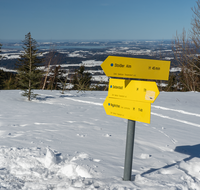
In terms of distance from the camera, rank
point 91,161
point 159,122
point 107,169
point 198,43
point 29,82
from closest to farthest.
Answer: point 107,169, point 91,161, point 159,122, point 29,82, point 198,43

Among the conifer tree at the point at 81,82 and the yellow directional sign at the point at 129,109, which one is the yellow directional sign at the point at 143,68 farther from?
the conifer tree at the point at 81,82

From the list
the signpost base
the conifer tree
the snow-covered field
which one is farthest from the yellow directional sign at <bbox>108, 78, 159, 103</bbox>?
the conifer tree

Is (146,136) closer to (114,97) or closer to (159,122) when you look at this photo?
(159,122)

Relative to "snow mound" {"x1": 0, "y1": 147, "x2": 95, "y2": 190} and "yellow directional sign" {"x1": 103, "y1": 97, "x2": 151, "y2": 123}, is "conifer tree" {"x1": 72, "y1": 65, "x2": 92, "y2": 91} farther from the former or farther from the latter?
"yellow directional sign" {"x1": 103, "y1": 97, "x2": 151, "y2": 123}

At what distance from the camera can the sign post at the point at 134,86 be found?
2273 millimetres

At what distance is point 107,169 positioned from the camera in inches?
A: 113

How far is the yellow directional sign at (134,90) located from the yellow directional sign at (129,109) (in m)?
0.05

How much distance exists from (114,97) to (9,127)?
320 cm

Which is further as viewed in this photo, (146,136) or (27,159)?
(146,136)

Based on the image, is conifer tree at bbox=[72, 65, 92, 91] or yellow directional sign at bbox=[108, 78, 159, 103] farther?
conifer tree at bbox=[72, 65, 92, 91]

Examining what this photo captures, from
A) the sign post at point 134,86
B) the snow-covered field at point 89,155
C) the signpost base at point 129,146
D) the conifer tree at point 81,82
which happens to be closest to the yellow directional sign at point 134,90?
the sign post at point 134,86

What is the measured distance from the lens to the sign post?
7.46 feet

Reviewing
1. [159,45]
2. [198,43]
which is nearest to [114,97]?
[198,43]

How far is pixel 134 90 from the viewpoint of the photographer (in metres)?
2.34
